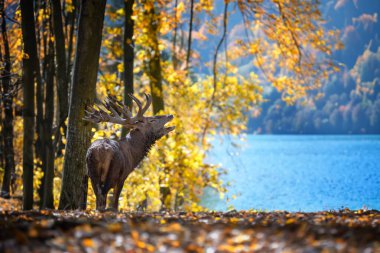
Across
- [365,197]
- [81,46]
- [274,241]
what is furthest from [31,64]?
[365,197]

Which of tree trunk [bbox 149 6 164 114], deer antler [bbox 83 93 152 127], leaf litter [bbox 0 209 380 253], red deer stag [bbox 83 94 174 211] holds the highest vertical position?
tree trunk [bbox 149 6 164 114]

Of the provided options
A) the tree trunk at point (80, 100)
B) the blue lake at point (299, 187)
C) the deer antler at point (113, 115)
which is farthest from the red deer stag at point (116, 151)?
the blue lake at point (299, 187)

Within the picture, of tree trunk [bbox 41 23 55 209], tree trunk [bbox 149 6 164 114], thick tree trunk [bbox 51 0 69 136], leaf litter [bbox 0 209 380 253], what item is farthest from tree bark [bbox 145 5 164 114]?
leaf litter [bbox 0 209 380 253]

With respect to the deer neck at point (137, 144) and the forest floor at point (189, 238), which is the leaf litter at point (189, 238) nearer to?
the forest floor at point (189, 238)

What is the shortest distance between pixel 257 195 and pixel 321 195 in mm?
4595

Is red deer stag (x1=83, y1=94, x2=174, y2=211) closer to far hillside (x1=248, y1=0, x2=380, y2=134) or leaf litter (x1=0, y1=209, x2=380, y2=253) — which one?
leaf litter (x1=0, y1=209, x2=380, y2=253)

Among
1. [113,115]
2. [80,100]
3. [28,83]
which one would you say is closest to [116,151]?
[113,115]

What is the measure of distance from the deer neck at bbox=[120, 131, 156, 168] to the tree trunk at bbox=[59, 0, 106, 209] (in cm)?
87

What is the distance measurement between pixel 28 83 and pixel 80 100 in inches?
103

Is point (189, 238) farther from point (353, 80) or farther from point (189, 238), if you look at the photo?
point (353, 80)

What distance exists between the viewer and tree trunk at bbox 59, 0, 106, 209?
8344mm

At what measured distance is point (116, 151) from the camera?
7.37m

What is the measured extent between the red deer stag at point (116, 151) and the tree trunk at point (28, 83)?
253 cm

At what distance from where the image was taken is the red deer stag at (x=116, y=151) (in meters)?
7.21
